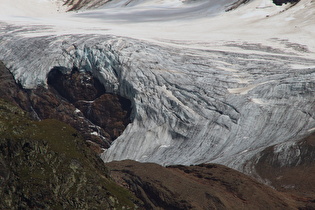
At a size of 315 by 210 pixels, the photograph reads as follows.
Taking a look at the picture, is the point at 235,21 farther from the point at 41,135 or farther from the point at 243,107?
the point at 41,135

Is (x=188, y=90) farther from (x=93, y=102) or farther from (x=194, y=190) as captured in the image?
(x=194, y=190)

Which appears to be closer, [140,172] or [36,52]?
[140,172]

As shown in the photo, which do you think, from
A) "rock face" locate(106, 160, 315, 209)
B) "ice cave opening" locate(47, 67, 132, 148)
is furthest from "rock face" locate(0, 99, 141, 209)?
"ice cave opening" locate(47, 67, 132, 148)

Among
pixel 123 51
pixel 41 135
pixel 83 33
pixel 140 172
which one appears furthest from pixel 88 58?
pixel 41 135

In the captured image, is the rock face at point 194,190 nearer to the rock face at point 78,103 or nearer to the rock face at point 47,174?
the rock face at point 47,174

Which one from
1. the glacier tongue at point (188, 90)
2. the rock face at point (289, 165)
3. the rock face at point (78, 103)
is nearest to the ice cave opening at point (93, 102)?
the rock face at point (78, 103)

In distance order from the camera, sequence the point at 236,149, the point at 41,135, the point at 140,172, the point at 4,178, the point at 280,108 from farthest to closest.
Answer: the point at 280,108 < the point at 236,149 < the point at 140,172 < the point at 41,135 < the point at 4,178

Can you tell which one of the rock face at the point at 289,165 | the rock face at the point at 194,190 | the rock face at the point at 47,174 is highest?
the rock face at the point at 47,174
